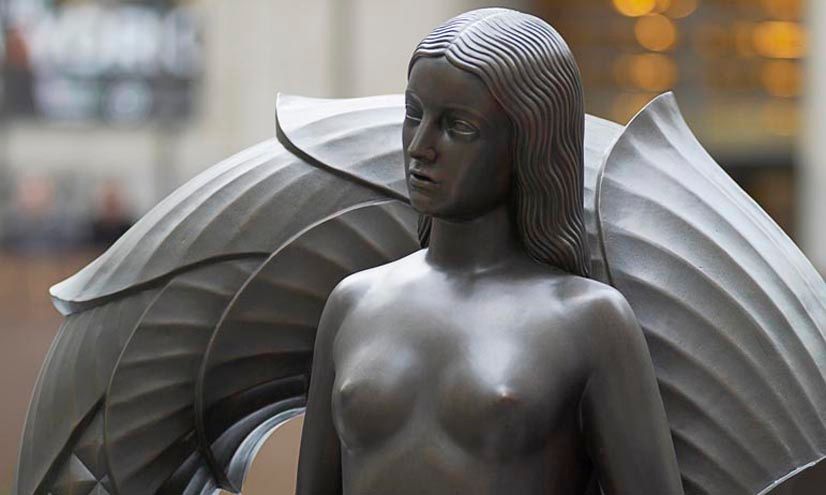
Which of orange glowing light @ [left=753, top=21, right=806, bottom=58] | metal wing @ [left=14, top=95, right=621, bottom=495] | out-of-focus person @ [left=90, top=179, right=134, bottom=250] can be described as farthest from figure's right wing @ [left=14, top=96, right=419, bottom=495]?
orange glowing light @ [left=753, top=21, right=806, bottom=58]

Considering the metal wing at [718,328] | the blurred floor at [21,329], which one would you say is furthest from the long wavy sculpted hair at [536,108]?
the blurred floor at [21,329]

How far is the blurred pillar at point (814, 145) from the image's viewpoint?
13289mm

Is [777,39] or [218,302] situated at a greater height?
[218,302]

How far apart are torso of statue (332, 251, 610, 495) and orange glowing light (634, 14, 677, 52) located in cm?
1321

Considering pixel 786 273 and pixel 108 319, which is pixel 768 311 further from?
pixel 108 319

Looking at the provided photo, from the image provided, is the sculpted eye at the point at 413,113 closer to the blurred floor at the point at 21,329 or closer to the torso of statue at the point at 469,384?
the torso of statue at the point at 469,384

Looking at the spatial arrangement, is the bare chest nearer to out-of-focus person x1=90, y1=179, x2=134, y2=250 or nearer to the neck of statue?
the neck of statue

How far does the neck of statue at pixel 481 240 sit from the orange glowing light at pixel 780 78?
13.0 meters

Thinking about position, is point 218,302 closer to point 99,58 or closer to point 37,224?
point 37,224

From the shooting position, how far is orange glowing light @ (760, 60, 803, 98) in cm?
1521

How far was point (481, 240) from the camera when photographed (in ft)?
8.64

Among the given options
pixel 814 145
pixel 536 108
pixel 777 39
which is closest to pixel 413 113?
pixel 536 108

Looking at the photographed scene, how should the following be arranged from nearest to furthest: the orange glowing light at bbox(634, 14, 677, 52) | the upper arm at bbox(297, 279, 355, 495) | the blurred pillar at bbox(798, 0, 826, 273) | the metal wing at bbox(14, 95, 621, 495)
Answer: the upper arm at bbox(297, 279, 355, 495) < the metal wing at bbox(14, 95, 621, 495) < the blurred pillar at bbox(798, 0, 826, 273) < the orange glowing light at bbox(634, 14, 677, 52)

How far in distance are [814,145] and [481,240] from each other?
11.4 m
